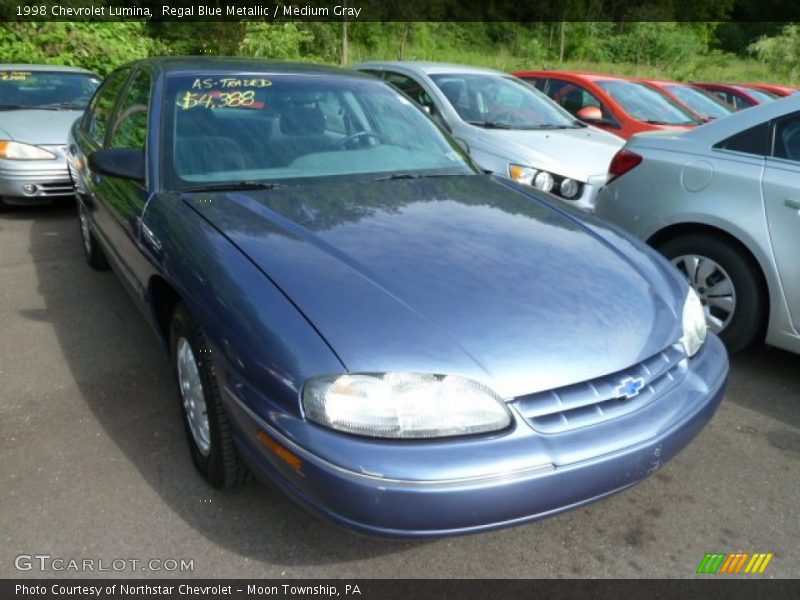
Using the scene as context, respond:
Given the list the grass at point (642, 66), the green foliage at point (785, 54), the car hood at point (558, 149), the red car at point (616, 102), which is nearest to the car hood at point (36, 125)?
the car hood at point (558, 149)

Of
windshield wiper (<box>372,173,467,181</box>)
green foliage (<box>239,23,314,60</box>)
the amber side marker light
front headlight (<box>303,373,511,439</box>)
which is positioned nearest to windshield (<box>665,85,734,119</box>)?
windshield wiper (<box>372,173,467,181</box>)

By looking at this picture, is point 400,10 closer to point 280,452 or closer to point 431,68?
point 431,68

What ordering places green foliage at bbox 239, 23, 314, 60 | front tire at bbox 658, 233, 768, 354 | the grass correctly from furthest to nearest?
the grass < green foliage at bbox 239, 23, 314, 60 < front tire at bbox 658, 233, 768, 354

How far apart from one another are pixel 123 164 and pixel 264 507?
59.9 inches

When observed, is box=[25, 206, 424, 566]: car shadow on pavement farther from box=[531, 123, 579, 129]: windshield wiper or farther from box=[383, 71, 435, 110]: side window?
box=[531, 123, 579, 129]: windshield wiper

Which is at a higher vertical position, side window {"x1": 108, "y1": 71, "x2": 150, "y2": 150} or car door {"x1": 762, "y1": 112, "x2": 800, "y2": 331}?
side window {"x1": 108, "y1": 71, "x2": 150, "y2": 150}

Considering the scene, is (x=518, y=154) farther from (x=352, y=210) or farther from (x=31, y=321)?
(x=31, y=321)

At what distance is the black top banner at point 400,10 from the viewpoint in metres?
13.9

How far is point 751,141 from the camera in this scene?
3434mm

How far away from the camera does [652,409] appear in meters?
1.96

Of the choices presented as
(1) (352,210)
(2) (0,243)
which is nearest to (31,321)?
(2) (0,243)

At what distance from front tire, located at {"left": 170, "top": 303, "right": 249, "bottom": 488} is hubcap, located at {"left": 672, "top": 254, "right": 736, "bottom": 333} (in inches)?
99.0

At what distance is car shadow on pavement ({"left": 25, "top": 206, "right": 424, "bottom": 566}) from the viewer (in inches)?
86.9

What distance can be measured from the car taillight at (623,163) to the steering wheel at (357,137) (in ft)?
4.97
